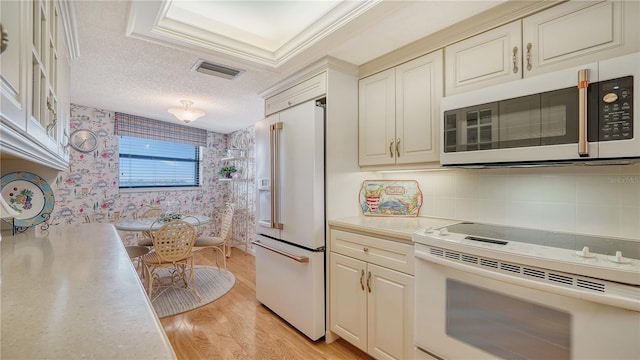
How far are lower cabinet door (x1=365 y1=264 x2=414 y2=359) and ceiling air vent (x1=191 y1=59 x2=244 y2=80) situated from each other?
202 centimetres

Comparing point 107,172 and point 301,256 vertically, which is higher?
point 107,172

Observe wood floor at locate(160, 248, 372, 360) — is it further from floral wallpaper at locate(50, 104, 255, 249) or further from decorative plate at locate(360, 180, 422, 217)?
floral wallpaper at locate(50, 104, 255, 249)

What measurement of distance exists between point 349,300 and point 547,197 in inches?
57.0

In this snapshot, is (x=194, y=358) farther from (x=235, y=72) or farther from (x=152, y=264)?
(x=235, y=72)

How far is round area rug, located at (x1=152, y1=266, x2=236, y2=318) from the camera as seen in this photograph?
2746 millimetres

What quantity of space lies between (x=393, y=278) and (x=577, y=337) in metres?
0.86

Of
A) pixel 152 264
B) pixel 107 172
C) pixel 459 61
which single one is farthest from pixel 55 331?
pixel 107 172

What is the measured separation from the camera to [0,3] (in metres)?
Answer: 0.54

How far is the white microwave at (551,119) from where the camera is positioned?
1.13 m

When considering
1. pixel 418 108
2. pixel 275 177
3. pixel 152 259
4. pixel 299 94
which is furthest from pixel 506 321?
pixel 152 259

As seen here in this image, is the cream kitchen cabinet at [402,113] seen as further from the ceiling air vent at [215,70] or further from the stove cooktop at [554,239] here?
the ceiling air vent at [215,70]

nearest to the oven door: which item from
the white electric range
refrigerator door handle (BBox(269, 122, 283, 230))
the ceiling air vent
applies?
the white electric range

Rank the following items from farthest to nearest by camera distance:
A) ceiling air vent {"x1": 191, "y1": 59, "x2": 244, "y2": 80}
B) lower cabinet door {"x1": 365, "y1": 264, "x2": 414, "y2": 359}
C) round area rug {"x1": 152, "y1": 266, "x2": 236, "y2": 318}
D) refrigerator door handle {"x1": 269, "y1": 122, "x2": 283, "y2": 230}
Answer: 1. round area rug {"x1": 152, "y1": 266, "x2": 236, "y2": 318}
2. refrigerator door handle {"x1": 269, "y1": 122, "x2": 283, "y2": 230}
3. ceiling air vent {"x1": 191, "y1": 59, "x2": 244, "y2": 80}
4. lower cabinet door {"x1": 365, "y1": 264, "x2": 414, "y2": 359}

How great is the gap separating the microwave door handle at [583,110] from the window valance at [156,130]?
5.08 metres
